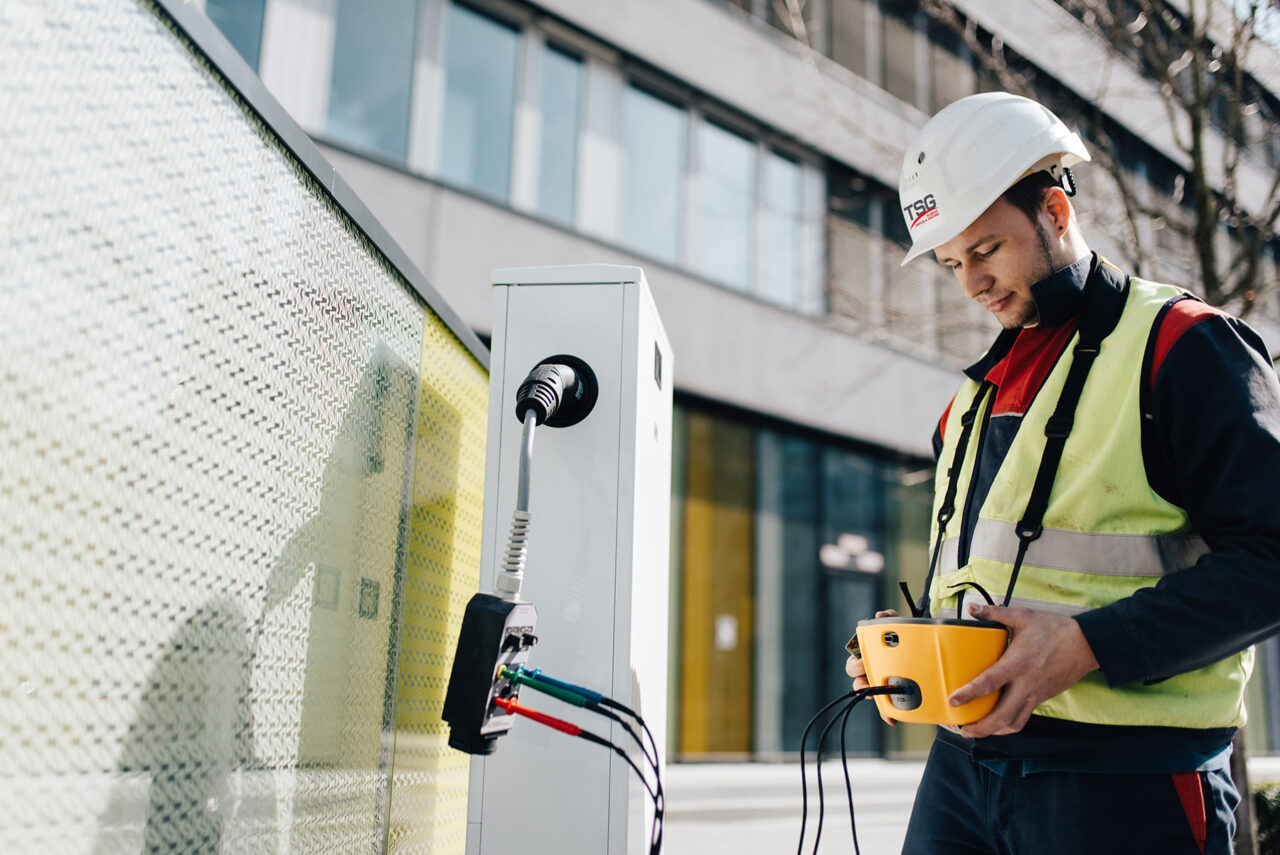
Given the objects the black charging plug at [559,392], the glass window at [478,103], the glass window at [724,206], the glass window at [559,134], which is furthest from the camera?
the glass window at [724,206]

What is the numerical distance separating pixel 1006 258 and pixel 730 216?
28.7 feet

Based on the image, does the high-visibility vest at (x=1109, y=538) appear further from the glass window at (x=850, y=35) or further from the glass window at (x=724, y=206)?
the glass window at (x=850, y=35)

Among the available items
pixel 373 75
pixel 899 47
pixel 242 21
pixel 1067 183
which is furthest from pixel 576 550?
pixel 899 47

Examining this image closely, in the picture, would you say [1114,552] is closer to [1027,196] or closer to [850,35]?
[1027,196]

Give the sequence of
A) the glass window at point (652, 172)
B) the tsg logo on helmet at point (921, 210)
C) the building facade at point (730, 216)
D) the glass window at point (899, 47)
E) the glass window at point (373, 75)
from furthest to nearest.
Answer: the glass window at point (899, 47) → the glass window at point (652, 172) → the building facade at point (730, 216) → the glass window at point (373, 75) → the tsg logo on helmet at point (921, 210)

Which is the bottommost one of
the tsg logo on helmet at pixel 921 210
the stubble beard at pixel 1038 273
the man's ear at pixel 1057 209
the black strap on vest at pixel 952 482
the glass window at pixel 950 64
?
the black strap on vest at pixel 952 482

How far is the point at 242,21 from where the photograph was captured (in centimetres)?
724

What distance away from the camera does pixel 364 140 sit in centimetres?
781

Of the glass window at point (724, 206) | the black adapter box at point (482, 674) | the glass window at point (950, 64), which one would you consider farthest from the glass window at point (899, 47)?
the black adapter box at point (482, 674)

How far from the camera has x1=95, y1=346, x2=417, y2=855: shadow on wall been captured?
1.12 metres

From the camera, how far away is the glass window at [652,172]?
9477mm

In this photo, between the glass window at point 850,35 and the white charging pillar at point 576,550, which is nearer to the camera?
the white charging pillar at point 576,550

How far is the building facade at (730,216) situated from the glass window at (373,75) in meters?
0.02

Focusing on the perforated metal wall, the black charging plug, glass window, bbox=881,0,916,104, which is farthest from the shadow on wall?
glass window, bbox=881,0,916,104
